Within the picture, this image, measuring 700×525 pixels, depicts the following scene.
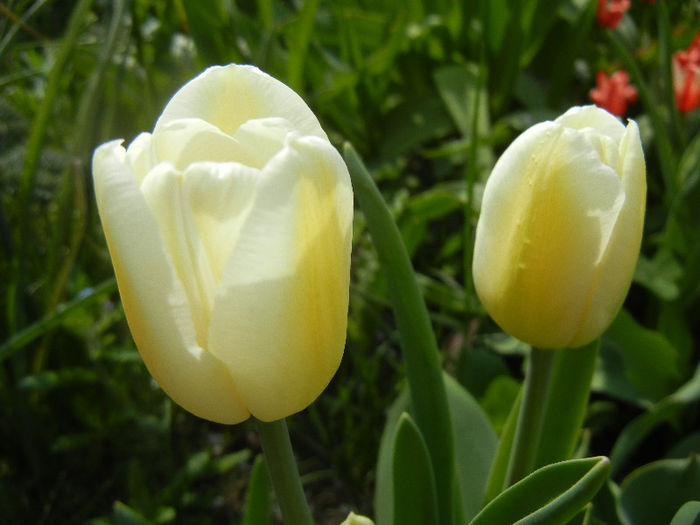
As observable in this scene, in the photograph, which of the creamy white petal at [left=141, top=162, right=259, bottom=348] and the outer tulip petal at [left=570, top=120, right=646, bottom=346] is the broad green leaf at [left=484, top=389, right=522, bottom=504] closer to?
the outer tulip petal at [left=570, top=120, right=646, bottom=346]

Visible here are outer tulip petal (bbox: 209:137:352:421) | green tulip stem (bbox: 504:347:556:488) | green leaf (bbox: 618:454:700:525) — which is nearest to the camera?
outer tulip petal (bbox: 209:137:352:421)

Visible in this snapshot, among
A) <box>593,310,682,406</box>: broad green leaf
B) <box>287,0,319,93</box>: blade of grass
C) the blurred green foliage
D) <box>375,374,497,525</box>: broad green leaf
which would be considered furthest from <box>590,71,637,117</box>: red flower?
<box>375,374,497,525</box>: broad green leaf

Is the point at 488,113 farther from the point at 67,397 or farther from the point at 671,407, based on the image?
the point at 67,397

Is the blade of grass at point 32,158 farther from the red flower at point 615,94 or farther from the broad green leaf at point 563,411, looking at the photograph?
the red flower at point 615,94

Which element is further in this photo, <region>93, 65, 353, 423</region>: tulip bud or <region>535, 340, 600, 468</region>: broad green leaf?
<region>535, 340, 600, 468</region>: broad green leaf

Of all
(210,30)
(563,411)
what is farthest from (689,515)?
(210,30)

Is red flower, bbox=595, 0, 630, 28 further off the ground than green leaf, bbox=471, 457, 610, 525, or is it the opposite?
green leaf, bbox=471, 457, 610, 525
